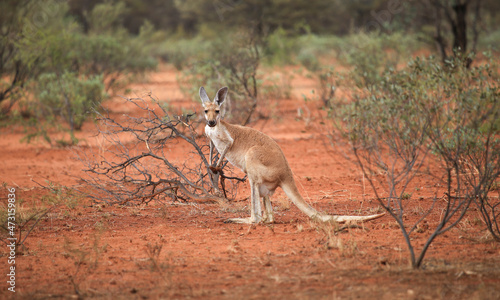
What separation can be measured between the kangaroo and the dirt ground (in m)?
0.18

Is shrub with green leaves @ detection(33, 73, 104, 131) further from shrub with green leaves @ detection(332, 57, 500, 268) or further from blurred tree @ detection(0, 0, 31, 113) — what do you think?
shrub with green leaves @ detection(332, 57, 500, 268)

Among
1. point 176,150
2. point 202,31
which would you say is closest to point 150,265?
point 176,150

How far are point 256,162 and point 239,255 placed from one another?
1284 millimetres

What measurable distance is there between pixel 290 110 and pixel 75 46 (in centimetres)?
681

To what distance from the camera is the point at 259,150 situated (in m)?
5.83

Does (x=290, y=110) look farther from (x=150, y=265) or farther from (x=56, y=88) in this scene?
(x=150, y=265)

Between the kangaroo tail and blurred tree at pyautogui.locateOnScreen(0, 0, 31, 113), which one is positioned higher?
blurred tree at pyautogui.locateOnScreen(0, 0, 31, 113)

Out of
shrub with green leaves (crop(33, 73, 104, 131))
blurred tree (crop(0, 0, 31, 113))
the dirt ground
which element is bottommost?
the dirt ground

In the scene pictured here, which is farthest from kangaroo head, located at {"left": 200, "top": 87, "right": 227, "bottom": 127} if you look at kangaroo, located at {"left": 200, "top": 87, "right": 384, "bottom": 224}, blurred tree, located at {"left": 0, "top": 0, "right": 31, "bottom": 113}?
blurred tree, located at {"left": 0, "top": 0, "right": 31, "bottom": 113}

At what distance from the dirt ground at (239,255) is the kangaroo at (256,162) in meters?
0.18

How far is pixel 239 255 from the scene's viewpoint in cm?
479

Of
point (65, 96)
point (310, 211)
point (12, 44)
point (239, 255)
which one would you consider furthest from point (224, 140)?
point (12, 44)

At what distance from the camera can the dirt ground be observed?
3879 mm

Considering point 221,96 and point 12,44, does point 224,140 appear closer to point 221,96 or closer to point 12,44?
point 221,96
